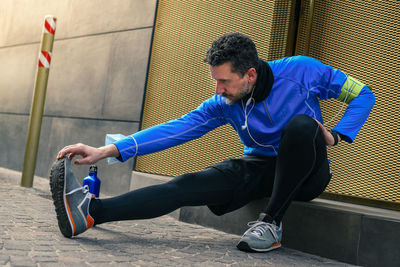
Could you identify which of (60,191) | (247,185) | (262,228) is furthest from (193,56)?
(60,191)

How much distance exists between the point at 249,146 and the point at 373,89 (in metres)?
1.07

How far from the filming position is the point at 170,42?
4.92 meters

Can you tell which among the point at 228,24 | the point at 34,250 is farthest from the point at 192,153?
the point at 34,250

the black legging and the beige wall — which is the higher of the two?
the beige wall

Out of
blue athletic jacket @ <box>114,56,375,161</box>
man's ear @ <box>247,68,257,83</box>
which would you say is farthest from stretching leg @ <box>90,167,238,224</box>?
man's ear @ <box>247,68,257,83</box>

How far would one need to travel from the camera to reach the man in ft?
8.36

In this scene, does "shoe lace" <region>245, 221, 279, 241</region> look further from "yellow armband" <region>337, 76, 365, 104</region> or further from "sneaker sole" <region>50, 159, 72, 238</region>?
"sneaker sole" <region>50, 159, 72, 238</region>

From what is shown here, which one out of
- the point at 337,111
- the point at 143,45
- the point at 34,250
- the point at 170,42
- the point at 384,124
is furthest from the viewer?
the point at 143,45

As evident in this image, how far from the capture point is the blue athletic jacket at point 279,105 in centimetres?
280

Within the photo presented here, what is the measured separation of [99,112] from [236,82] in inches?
129

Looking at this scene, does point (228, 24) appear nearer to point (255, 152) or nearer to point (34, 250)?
point (255, 152)

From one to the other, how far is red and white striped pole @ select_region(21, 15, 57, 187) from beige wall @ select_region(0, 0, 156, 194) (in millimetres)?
812

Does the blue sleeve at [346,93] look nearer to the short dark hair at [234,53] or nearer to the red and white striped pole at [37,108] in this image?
the short dark hair at [234,53]

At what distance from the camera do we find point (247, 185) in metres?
2.95
